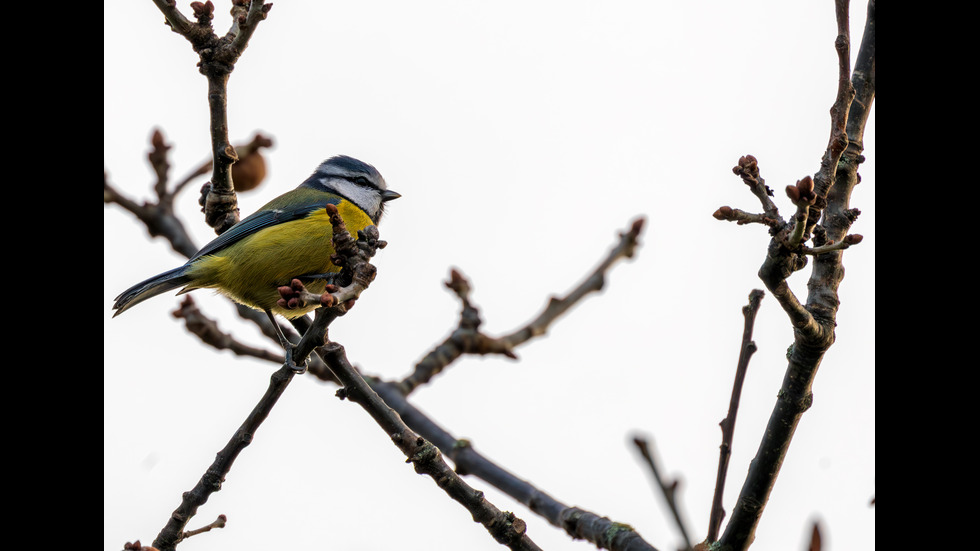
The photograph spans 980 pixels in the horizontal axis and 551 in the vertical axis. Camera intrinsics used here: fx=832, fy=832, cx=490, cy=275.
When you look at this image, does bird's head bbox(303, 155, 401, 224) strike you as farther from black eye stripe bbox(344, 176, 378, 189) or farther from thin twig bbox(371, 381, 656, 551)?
thin twig bbox(371, 381, 656, 551)

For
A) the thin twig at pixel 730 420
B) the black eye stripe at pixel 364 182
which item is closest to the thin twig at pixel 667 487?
the thin twig at pixel 730 420

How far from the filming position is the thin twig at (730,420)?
206 cm

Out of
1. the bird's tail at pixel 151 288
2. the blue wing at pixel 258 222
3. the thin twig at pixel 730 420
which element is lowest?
the thin twig at pixel 730 420

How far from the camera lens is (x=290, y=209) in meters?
4.80

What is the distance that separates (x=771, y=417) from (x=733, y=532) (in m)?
0.33

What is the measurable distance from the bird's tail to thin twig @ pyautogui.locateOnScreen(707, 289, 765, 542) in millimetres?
2869

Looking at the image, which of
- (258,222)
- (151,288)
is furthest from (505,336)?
(151,288)

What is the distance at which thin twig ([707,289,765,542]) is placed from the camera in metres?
2.06

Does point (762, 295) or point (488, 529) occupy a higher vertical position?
point (762, 295)

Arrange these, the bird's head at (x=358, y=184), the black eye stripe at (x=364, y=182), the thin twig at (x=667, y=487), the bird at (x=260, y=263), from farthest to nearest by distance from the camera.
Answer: the black eye stripe at (x=364, y=182) < the bird's head at (x=358, y=184) < the bird at (x=260, y=263) < the thin twig at (x=667, y=487)

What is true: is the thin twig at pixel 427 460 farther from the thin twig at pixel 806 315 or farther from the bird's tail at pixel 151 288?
the bird's tail at pixel 151 288

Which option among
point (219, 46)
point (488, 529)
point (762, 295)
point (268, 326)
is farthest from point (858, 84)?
point (268, 326)

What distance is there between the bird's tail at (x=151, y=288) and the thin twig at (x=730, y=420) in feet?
9.41
